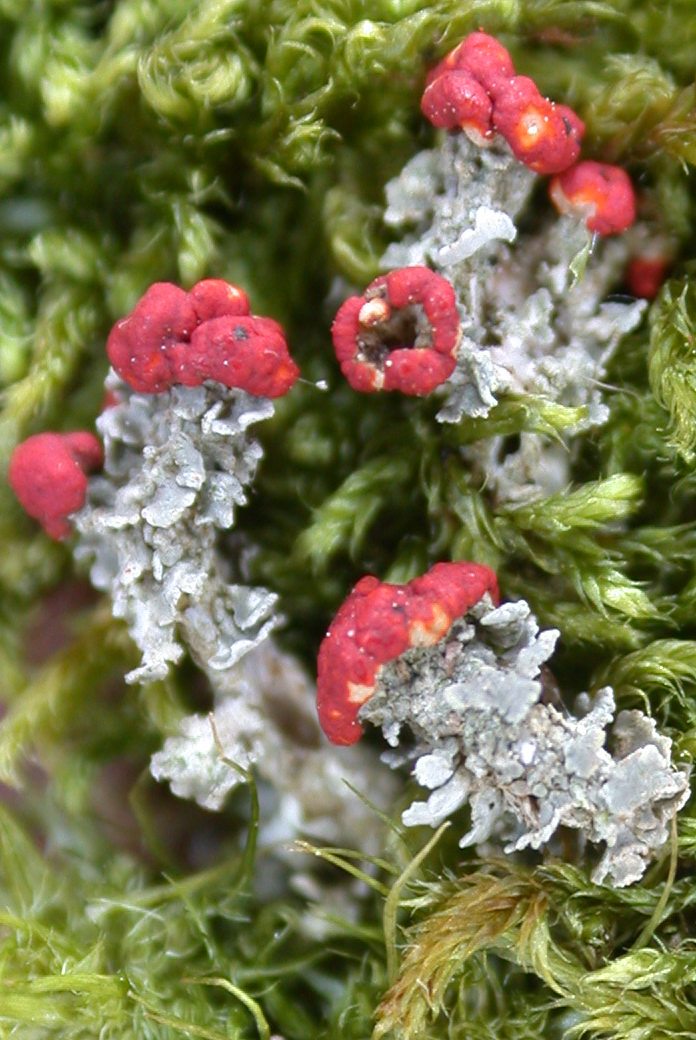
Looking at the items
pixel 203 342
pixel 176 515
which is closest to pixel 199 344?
pixel 203 342

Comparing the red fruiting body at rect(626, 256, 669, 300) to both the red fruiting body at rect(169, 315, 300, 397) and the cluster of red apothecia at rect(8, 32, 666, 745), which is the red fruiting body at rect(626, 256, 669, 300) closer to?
the cluster of red apothecia at rect(8, 32, 666, 745)

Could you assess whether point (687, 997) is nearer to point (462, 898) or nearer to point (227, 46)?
point (462, 898)

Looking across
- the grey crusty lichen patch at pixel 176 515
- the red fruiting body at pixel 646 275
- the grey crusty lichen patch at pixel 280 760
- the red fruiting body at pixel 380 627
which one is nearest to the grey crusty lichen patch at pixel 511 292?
the red fruiting body at pixel 646 275

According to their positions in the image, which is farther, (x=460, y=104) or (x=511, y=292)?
(x=511, y=292)

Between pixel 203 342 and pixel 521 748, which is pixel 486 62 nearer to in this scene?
pixel 203 342

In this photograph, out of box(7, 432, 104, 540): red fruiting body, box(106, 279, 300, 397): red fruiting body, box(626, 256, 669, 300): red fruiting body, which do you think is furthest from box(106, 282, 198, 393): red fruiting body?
box(626, 256, 669, 300): red fruiting body

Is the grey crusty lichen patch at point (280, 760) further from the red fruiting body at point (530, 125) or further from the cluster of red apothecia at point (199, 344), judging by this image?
the red fruiting body at point (530, 125)
